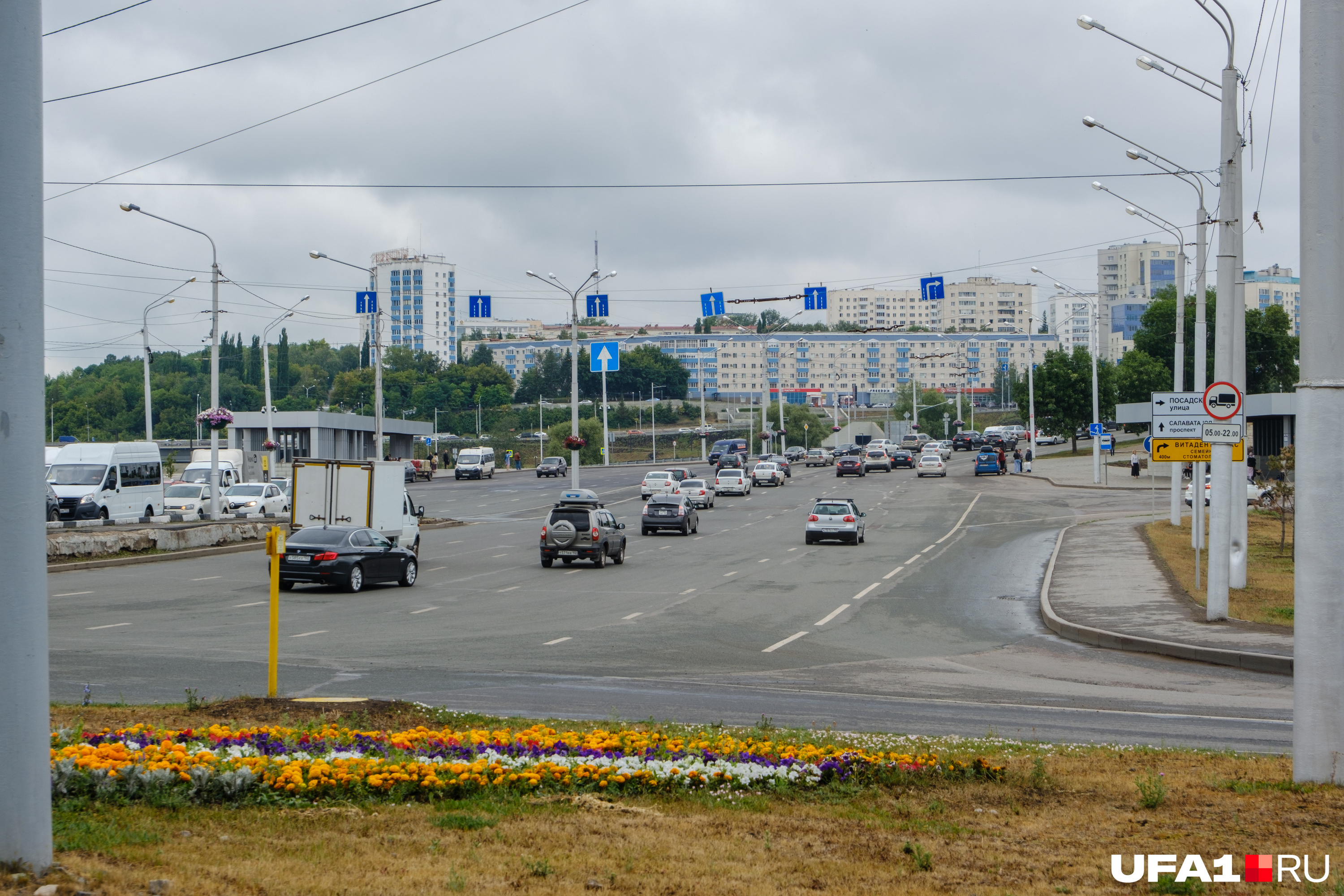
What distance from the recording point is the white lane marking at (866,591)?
2570 cm

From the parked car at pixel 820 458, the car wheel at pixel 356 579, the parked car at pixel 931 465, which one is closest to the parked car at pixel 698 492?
the parked car at pixel 931 465

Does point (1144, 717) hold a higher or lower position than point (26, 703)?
lower

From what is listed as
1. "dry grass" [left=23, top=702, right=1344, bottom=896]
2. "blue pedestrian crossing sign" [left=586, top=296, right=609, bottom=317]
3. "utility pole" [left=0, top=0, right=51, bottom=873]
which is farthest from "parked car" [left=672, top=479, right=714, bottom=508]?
"utility pole" [left=0, top=0, right=51, bottom=873]

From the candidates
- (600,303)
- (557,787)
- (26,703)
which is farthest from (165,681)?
(600,303)

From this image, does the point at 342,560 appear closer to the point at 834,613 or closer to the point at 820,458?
the point at 834,613

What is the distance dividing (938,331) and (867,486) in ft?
402

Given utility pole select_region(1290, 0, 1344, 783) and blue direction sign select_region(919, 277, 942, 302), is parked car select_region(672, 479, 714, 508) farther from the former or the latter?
utility pole select_region(1290, 0, 1344, 783)

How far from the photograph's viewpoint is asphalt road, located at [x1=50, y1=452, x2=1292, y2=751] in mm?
12734

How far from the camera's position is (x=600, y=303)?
47312mm

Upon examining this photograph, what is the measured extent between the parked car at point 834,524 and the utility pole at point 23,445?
35167 mm

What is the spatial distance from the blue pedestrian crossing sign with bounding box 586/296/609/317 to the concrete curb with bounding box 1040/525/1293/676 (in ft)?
90.8

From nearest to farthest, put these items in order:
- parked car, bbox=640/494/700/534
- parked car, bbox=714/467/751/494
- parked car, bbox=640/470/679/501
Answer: parked car, bbox=640/494/700/534, parked car, bbox=640/470/679/501, parked car, bbox=714/467/751/494

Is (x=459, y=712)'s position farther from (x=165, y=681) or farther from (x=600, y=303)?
(x=600, y=303)

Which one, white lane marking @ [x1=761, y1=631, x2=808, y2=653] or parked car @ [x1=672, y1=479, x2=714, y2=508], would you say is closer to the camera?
white lane marking @ [x1=761, y1=631, x2=808, y2=653]
